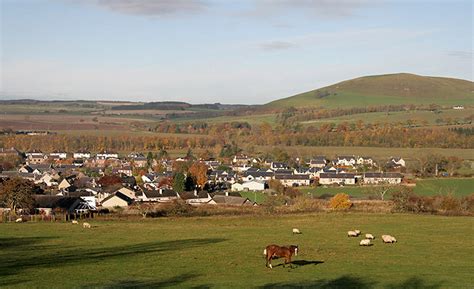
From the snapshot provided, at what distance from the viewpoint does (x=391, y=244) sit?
3189 centimetres

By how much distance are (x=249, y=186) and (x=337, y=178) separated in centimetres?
1242

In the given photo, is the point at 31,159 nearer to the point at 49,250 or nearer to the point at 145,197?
the point at 145,197

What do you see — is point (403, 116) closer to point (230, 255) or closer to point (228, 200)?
point (228, 200)

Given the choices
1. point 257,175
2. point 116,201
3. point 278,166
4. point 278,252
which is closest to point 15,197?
point 116,201

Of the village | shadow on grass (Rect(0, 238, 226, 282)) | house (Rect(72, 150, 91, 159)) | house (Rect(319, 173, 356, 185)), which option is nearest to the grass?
the village

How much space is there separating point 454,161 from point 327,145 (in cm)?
4174

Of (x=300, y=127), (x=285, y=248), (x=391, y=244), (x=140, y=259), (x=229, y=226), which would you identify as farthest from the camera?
(x=300, y=127)

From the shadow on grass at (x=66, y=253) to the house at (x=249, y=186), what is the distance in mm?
56791

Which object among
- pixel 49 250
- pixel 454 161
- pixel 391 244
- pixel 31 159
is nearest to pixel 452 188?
pixel 454 161

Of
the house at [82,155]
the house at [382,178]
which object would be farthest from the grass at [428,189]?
the house at [82,155]

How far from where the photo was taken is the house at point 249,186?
91.1 meters

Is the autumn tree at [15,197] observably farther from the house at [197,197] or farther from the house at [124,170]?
the house at [124,170]

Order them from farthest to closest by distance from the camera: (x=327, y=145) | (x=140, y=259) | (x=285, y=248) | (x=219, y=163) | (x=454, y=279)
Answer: (x=327, y=145) → (x=219, y=163) → (x=140, y=259) → (x=285, y=248) → (x=454, y=279)

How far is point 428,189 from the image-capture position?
7694cm
